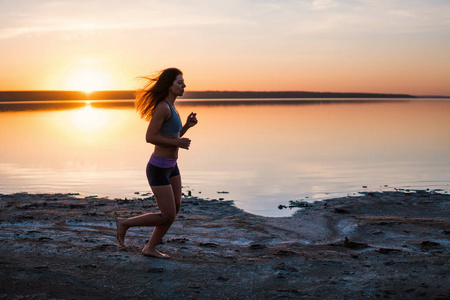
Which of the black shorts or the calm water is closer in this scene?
the black shorts

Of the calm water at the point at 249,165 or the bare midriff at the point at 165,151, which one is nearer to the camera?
the bare midriff at the point at 165,151

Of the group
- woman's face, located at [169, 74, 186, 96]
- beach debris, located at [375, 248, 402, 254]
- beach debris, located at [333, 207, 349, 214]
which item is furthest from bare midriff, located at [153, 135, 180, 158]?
beach debris, located at [333, 207, 349, 214]

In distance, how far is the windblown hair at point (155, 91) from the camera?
→ 574cm

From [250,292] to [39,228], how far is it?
13.2 ft

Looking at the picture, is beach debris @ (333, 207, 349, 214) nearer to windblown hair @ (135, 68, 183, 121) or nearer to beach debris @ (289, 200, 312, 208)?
beach debris @ (289, 200, 312, 208)

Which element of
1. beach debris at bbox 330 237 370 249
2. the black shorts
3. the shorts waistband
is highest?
the shorts waistband

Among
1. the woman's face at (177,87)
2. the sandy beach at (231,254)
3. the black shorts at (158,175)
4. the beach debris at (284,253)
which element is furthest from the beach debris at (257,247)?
the woman's face at (177,87)

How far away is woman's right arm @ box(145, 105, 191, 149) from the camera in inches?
216

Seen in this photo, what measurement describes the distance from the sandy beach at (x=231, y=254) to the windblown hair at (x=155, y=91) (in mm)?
1807

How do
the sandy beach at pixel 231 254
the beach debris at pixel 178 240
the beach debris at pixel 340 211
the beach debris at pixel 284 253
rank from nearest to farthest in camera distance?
the sandy beach at pixel 231 254
the beach debris at pixel 284 253
the beach debris at pixel 178 240
the beach debris at pixel 340 211

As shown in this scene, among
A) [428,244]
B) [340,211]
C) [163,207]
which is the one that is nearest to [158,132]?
[163,207]

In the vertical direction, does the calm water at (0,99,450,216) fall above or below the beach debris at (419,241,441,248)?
above

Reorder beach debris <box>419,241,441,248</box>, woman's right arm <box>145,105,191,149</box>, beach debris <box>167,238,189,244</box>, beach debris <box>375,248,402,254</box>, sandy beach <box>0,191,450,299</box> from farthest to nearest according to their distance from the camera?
1. beach debris <box>167,238,189,244</box>
2. beach debris <box>419,241,441,248</box>
3. beach debris <box>375,248,402,254</box>
4. woman's right arm <box>145,105,191,149</box>
5. sandy beach <box>0,191,450,299</box>

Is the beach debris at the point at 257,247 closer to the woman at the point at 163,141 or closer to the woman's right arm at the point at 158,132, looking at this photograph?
the woman at the point at 163,141
